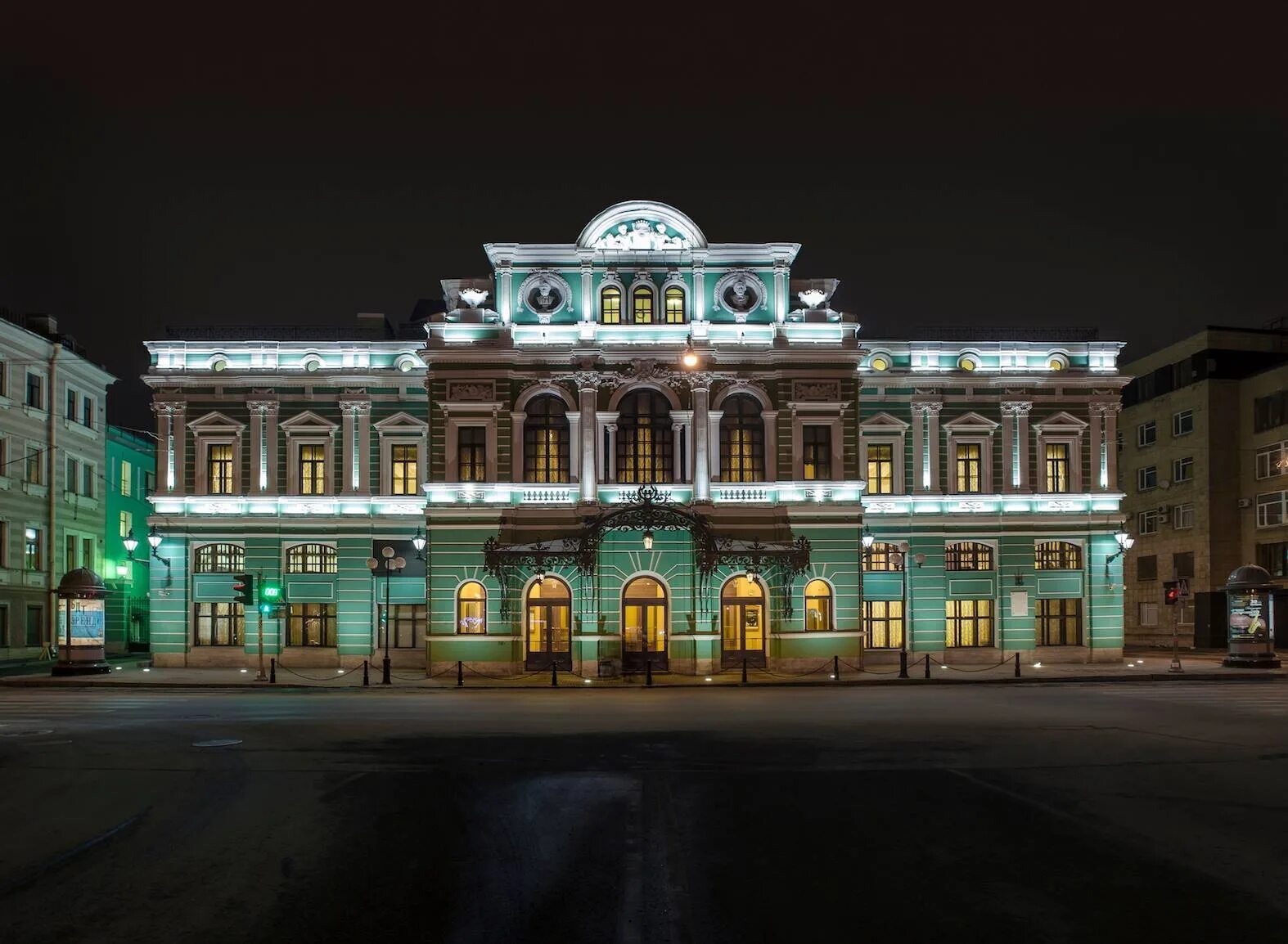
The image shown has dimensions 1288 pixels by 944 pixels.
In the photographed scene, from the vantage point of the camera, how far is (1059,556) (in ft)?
153

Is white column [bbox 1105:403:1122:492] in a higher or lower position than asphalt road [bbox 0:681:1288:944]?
higher

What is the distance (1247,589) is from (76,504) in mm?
49209

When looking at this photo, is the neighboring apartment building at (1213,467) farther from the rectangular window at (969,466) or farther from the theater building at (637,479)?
the rectangular window at (969,466)

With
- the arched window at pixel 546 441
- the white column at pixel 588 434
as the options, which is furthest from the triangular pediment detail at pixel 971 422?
the arched window at pixel 546 441

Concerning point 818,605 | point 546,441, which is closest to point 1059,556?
point 818,605

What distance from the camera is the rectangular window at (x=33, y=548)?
50.5 metres

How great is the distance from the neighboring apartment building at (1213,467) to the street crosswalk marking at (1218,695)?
979 inches

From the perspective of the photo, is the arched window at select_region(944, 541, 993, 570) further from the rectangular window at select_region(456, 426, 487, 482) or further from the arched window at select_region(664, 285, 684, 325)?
the rectangular window at select_region(456, 426, 487, 482)

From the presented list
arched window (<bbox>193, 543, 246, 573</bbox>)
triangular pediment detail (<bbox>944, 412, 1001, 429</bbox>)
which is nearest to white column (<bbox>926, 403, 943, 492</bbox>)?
triangular pediment detail (<bbox>944, 412, 1001, 429</bbox>)

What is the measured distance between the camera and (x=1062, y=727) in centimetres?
2364

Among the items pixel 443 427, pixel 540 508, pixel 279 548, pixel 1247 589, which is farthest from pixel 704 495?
pixel 1247 589

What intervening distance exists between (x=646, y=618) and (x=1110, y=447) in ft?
65.4

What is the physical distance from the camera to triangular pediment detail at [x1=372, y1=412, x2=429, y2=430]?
4538 centimetres

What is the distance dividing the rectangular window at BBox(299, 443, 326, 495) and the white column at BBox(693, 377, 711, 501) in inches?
→ 574
